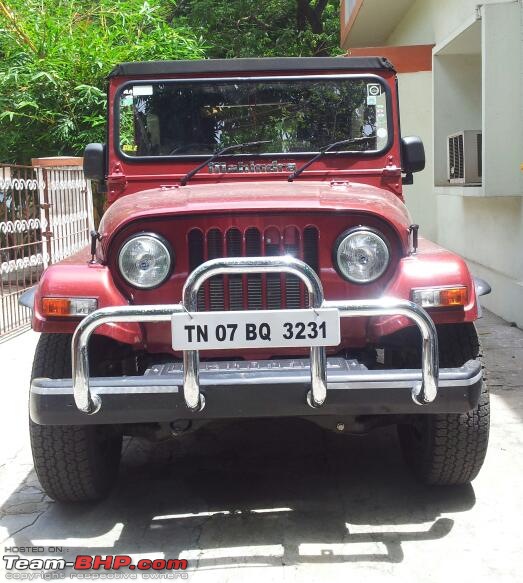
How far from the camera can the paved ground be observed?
122 inches

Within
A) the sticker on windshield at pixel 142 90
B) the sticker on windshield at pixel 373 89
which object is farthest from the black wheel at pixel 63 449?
the sticker on windshield at pixel 373 89

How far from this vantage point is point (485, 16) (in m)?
7.34

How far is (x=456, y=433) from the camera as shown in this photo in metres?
3.45

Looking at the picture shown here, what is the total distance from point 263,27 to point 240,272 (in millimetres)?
18334

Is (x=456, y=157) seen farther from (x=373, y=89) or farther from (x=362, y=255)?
(x=362, y=255)

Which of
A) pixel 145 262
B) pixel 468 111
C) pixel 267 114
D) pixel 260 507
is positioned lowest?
→ pixel 260 507

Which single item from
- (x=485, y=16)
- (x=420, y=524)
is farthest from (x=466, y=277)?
(x=485, y=16)

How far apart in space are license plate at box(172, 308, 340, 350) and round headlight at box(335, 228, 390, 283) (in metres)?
0.55

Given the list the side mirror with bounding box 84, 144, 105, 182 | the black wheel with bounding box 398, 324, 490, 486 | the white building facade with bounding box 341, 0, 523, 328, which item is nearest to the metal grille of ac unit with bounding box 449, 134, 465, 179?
the white building facade with bounding box 341, 0, 523, 328

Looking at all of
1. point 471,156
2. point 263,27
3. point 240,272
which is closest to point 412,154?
point 240,272

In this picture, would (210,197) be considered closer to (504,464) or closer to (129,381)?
(129,381)

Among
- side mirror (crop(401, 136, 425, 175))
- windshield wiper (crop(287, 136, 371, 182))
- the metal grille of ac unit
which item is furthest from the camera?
the metal grille of ac unit

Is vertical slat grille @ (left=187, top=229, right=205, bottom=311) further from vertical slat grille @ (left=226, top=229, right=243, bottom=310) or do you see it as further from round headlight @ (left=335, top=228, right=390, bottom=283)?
round headlight @ (left=335, top=228, right=390, bottom=283)

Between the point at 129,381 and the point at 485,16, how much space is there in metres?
5.75
